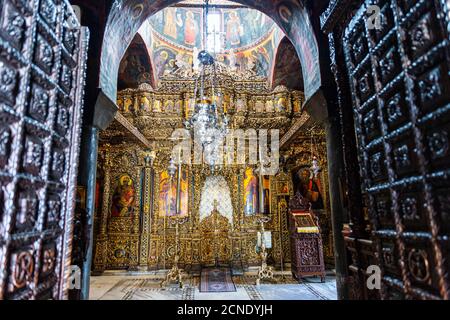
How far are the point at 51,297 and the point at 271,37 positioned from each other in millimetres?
9041

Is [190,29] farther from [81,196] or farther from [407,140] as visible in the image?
[407,140]

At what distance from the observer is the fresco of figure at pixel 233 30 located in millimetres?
9961

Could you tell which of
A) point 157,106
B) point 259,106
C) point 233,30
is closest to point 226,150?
point 259,106

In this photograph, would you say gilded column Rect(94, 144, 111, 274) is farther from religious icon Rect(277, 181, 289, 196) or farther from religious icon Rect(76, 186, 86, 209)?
religious icon Rect(277, 181, 289, 196)

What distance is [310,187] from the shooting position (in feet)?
34.0

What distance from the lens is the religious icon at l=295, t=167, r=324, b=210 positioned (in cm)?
1019

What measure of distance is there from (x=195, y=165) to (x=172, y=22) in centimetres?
530

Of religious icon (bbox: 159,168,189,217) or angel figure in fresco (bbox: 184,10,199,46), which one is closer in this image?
angel figure in fresco (bbox: 184,10,199,46)

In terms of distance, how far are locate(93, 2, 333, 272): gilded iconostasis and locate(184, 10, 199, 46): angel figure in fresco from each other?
35 mm

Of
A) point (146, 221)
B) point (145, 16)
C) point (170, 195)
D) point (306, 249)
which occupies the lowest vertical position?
point (306, 249)

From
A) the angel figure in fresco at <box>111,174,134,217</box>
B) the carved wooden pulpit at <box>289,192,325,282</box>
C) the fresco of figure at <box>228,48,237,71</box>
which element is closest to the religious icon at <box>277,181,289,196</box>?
the carved wooden pulpit at <box>289,192,325,282</box>

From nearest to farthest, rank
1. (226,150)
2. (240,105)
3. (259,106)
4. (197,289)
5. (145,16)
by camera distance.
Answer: (145,16), (197,289), (240,105), (259,106), (226,150)

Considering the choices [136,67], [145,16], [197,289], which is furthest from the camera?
[136,67]

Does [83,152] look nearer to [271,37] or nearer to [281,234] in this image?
[271,37]
